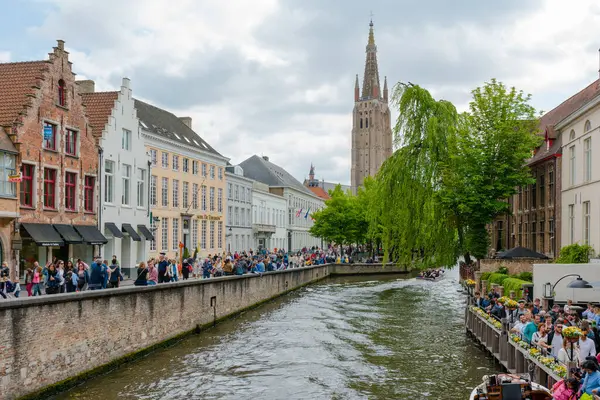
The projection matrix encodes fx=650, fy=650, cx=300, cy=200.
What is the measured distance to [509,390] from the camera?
37.8 feet

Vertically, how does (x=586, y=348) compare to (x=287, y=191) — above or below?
below

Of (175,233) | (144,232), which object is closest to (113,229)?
(144,232)

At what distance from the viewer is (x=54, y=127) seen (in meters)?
28.2

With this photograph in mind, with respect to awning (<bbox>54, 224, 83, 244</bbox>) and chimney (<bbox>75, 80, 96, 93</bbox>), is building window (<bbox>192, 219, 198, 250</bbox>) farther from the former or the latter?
awning (<bbox>54, 224, 83, 244</bbox>)

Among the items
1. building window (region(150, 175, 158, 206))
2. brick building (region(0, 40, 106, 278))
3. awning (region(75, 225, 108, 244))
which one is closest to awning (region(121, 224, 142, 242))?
awning (region(75, 225, 108, 244))

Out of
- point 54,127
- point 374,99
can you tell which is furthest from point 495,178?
point 374,99

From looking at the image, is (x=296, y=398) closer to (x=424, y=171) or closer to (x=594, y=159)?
(x=594, y=159)

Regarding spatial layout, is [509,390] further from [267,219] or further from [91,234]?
[267,219]

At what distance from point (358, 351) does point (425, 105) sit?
17.9 meters

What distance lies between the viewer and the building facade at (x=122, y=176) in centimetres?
3306

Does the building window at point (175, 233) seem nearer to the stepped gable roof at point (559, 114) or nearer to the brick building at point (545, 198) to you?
the brick building at point (545, 198)

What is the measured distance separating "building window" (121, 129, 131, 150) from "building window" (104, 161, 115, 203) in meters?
1.72

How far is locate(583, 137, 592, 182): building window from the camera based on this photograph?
95.0 ft

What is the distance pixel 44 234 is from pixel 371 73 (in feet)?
393
